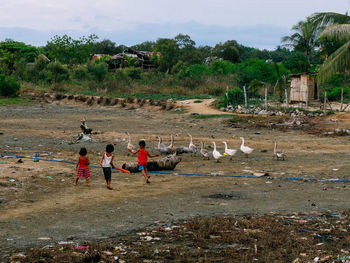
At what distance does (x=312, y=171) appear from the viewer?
1116cm

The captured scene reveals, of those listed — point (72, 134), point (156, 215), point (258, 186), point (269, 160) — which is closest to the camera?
A: point (156, 215)

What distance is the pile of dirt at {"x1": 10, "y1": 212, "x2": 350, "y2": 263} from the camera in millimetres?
5285

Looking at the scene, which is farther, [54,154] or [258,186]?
[54,154]

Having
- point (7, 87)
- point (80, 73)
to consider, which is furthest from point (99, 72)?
point (7, 87)

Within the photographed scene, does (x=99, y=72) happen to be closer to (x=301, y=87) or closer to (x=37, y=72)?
(x=37, y=72)

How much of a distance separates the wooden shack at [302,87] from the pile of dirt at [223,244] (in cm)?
2248

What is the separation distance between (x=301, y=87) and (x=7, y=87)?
21662 millimetres

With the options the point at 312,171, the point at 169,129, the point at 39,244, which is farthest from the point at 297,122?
the point at 39,244

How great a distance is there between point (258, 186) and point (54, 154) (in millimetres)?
6353

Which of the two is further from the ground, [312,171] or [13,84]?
[13,84]

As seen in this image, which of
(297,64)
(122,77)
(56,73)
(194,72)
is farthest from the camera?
(56,73)

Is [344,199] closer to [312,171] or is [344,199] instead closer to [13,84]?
[312,171]

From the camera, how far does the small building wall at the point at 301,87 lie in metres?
28.4

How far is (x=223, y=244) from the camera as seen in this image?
5.87 metres
